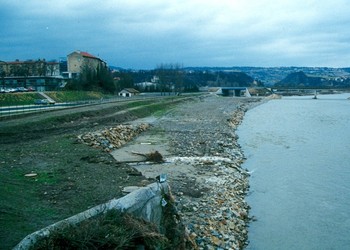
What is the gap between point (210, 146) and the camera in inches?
944

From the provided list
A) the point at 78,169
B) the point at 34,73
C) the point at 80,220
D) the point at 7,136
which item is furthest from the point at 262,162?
the point at 34,73

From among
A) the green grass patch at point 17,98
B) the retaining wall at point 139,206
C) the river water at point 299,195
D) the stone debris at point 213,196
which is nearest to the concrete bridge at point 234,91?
the green grass patch at point 17,98

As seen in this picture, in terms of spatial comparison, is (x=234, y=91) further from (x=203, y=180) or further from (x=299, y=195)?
(x=203, y=180)

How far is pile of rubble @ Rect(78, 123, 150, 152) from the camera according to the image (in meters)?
20.7

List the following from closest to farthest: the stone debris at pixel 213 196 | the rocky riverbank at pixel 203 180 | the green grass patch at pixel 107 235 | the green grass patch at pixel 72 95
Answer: the green grass patch at pixel 107 235
the stone debris at pixel 213 196
the rocky riverbank at pixel 203 180
the green grass patch at pixel 72 95

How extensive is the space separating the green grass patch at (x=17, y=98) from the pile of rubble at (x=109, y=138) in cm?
2339

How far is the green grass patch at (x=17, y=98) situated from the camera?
4619 centimetres

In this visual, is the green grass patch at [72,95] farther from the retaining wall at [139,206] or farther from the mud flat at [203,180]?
the retaining wall at [139,206]

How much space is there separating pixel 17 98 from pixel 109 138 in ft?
107

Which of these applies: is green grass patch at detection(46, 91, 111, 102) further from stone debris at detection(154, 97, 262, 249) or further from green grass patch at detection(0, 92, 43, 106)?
stone debris at detection(154, 97, 262, 249)

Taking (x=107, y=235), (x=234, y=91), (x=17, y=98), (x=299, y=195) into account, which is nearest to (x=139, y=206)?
(x=107, y=235)

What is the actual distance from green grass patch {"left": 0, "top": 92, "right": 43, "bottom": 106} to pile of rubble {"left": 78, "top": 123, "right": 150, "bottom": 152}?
23392mm

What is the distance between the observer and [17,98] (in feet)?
165

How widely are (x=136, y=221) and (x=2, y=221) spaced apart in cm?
287
